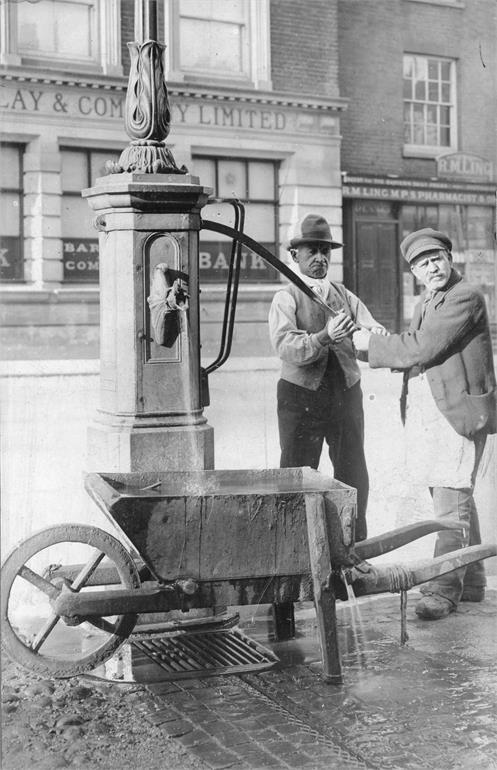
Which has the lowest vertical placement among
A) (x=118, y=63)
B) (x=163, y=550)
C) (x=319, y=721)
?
(x=319, y=721)

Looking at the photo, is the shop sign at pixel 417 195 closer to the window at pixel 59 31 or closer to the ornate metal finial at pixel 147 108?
the window at pixel 59 31

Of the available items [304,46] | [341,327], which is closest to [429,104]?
[304,46]

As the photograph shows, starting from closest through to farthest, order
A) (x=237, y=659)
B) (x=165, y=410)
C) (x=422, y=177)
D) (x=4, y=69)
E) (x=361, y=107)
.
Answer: (x=237, y=659), (x=165, y=410), (x=4, y=69), (x=361, y=107), (x=422, y=177)

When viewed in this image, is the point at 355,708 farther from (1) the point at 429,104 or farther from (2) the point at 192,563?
(1) the point at 429,104

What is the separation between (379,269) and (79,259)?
474cm

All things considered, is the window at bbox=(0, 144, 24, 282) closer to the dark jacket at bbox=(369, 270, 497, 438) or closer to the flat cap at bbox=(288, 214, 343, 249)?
the flat cap at bbox=(288, 214, 343, 249)

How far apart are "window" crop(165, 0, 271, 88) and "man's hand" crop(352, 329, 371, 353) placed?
6068 mm

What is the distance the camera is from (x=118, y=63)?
12148 millimetres

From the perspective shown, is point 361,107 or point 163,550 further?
point 361,107

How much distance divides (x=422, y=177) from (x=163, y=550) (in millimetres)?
12354

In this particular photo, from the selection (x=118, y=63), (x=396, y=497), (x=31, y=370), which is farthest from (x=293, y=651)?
(x=118, y=63)

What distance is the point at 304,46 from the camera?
1216cm

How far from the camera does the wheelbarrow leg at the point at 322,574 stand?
11.8 feet

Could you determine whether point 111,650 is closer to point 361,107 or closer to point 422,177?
point 361,107
